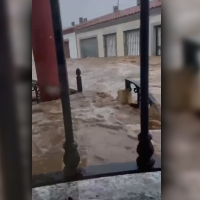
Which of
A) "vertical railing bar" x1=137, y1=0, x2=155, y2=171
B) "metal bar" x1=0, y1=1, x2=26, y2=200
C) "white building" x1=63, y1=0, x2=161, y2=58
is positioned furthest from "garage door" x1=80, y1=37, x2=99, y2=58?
"metal bar" x1=0, y1=1, x2=26, y2=200

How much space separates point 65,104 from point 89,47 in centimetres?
19

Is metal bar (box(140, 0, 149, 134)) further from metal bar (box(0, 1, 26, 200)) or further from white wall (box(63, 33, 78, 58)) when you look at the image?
metal bar (box(0, 1, 26, 200))

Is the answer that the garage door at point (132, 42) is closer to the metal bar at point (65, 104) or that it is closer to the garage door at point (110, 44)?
the garage door at point (110, 44)

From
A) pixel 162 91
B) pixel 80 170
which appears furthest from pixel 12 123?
pixel 80 170

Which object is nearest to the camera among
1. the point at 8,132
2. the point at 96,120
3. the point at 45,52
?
the point at 8,132

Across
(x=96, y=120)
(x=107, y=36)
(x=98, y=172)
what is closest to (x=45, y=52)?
(x=107, y=36)

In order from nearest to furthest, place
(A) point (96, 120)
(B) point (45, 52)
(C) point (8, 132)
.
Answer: (C) point (8, 132)
(B) point (45, 52)
(A) point (96, 120)

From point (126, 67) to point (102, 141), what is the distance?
1.00 ft

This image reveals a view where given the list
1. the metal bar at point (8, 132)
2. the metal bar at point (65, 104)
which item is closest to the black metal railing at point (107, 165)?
the metal bar at point (65, 104)

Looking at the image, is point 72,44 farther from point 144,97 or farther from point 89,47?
point 144,97

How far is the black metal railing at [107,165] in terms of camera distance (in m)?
0.67

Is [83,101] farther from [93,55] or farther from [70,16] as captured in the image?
[70,16]

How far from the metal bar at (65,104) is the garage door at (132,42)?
189mm

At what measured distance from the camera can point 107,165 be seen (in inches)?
34.8
